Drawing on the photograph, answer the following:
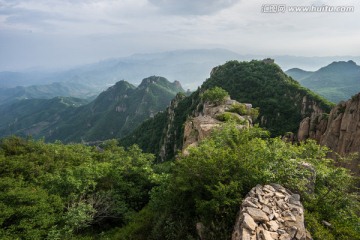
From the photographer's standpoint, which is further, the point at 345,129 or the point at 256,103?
the point at 256,103

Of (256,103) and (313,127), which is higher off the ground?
(256,103)

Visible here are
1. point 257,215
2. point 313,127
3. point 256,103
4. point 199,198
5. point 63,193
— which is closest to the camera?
point 257,215

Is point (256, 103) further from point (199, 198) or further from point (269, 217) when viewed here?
point (269, 217)

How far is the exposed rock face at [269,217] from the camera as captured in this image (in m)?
7.63

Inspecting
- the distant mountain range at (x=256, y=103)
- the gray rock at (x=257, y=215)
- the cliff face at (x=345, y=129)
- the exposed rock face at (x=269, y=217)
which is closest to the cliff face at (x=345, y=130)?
the cliff face at (x=345, y=129)

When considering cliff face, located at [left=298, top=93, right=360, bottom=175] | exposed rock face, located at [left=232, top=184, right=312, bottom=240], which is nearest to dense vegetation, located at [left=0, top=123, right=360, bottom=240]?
exposed rock face, located at [left=232, top=184, right=312, bottom=240]

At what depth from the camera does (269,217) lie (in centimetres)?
822

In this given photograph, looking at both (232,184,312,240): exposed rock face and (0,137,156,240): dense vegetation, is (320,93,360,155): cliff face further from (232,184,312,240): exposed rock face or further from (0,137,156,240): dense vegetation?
(232,184,312,240): exposed rock face

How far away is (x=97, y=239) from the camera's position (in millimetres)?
14969

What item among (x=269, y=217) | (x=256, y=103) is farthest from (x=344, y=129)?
(x=256, y=103)

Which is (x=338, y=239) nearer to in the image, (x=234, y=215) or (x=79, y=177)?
(x=234, y=215)

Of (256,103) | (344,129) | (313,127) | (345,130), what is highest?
(256,103)

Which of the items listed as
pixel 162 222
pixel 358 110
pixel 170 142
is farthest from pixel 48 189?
pixel 170 142

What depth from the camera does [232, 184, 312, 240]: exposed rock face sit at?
7633mm
